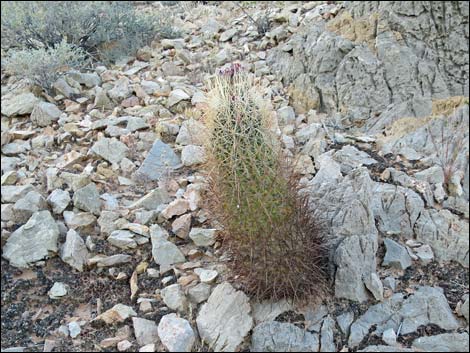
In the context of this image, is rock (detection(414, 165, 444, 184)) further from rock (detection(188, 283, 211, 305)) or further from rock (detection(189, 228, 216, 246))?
rock (detection(188, 283, 211, 305))

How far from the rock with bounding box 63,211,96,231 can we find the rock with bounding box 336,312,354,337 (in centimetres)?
154

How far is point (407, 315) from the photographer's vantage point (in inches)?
114

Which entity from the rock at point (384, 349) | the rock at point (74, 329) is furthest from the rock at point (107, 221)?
the rock at point (384, 349)

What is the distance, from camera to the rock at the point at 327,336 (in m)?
2.77

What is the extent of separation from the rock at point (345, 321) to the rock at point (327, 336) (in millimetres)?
35

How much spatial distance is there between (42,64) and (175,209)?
75.2 inches

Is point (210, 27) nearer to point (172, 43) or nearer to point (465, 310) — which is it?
point (172, 43)

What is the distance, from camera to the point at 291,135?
4129mm

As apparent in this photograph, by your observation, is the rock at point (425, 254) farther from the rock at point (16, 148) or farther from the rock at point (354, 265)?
the rock at point (16, 148)

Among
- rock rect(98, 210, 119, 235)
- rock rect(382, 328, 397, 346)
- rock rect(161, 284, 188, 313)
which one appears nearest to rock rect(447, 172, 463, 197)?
rock rect(382, 328, 397, 346)

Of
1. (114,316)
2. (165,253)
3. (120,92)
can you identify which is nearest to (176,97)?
(120,92)

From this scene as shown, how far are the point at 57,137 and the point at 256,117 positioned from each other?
2.04 meters

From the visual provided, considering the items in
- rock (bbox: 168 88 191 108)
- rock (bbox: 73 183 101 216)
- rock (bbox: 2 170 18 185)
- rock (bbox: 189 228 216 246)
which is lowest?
rock (bbox: 189 228 216 246)

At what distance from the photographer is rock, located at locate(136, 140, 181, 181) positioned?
3.90 meters
